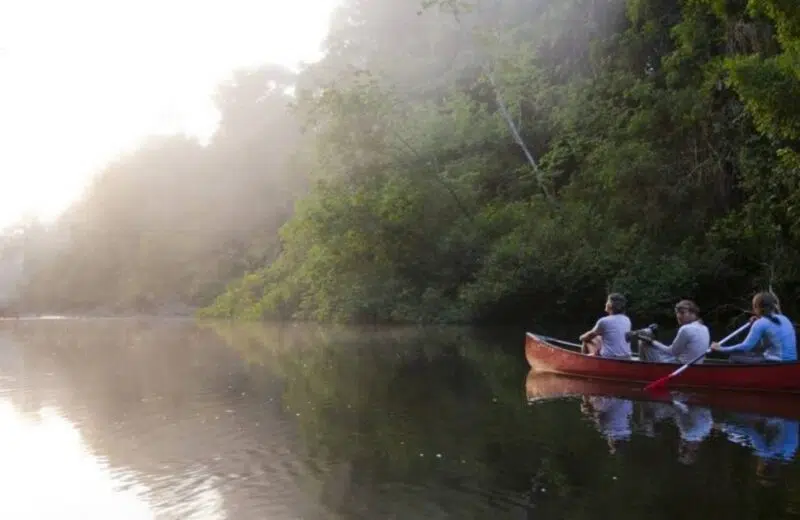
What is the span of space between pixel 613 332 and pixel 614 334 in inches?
1.8

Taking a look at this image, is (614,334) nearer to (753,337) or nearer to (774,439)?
(753,337)

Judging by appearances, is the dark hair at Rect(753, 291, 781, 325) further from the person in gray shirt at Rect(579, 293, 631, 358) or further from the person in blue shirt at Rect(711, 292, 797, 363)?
the person in gray shirt at Rect(579, 293, 631, 358)

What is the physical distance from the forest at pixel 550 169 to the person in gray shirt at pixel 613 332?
19.8 feet

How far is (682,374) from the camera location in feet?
47.2

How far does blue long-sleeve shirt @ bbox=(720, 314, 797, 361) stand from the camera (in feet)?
44.3

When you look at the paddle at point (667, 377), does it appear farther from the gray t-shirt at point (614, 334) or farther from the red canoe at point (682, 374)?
the gray t-shirt at point (614, 334)

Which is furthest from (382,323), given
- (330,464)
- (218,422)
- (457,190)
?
(330,464)

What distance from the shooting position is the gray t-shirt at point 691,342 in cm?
1448

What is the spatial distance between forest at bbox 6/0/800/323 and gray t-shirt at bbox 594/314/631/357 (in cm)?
621

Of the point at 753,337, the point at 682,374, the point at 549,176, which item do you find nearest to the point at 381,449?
the point at 682,374

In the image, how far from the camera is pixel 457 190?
115 ft

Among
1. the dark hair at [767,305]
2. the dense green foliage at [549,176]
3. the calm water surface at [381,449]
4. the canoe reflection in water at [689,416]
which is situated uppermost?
the dense green foliage at [549,176]

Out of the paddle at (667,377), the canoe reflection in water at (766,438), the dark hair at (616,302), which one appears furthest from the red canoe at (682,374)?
the canoe reflection in water at (766,438)

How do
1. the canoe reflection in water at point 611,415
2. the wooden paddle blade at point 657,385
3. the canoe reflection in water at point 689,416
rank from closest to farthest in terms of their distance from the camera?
the canoe reflection in water at point 689,416, the canoe reflection in water at point 611,415, the wooden paddle blade at point 657,385
